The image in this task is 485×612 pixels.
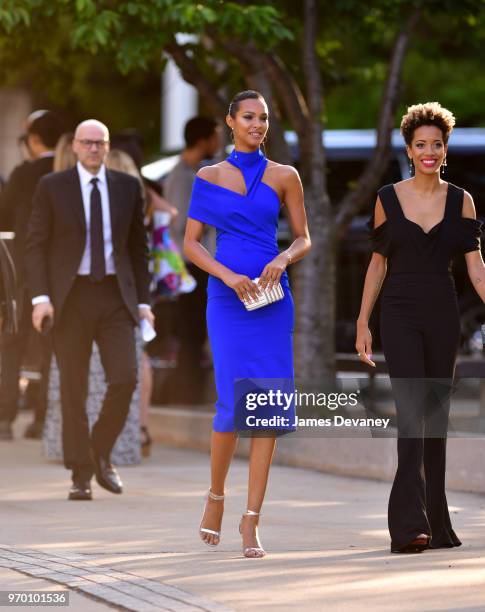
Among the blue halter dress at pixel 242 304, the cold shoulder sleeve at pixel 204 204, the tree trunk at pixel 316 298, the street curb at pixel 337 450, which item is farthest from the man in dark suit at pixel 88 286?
the tree trunk at pixel 316 298

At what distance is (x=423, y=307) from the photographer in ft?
24.1

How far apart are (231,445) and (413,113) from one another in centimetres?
156

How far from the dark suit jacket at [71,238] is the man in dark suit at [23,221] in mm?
1574

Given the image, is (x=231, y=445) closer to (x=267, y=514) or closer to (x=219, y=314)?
(x=219, y=314)

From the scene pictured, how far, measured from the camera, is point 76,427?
9391 millimetres

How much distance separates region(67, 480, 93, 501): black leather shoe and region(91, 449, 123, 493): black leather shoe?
144 millimetres

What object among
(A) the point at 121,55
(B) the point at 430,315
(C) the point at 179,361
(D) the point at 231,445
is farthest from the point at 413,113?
(C) the point at 179,361

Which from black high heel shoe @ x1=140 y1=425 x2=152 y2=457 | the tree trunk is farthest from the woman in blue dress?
the tree trunk

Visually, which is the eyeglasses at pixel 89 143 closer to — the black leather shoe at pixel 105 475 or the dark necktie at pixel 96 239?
the dark necktie at pixel 96 239

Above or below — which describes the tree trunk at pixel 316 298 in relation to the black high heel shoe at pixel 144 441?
above

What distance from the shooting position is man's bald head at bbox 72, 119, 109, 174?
9320 mm

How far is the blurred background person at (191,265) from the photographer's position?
13.1 metres

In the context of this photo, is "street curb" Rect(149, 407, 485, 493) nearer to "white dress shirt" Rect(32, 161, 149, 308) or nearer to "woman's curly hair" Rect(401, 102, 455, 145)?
"white dress shirt" Rect(32, 161, 149, 308)

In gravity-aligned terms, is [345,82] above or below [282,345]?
above
